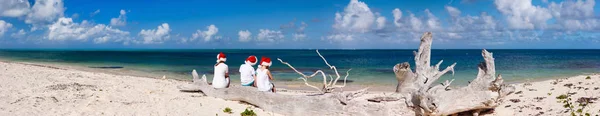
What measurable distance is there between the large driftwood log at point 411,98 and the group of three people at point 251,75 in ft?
1.35

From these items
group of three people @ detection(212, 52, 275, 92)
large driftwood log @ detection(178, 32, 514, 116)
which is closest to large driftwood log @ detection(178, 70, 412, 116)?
large driftwood log @ detection(178, 32, 514, 116)

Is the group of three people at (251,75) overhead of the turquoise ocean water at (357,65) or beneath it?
overhead

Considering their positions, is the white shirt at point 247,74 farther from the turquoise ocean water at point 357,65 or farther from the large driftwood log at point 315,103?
the turquoise ocean water at point 357,65

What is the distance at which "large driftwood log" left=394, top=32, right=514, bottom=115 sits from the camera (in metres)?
8.66

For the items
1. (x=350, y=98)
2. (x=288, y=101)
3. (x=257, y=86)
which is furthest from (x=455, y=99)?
(x=257, y=86)

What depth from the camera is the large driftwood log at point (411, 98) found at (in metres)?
8.88

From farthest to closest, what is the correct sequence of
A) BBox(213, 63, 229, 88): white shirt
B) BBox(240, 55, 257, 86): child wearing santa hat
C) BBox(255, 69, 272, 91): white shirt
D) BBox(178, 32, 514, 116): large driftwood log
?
BBox(213, 63, 229, 88): white shirt, BBox(240, 55, 257, 86): child wearing santa hat, BBox(255, 69, 272, 91): white shirt, BBox(178, 32, 514, 116): large driftwood log

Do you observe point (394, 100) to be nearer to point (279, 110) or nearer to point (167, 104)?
point (279, 110)

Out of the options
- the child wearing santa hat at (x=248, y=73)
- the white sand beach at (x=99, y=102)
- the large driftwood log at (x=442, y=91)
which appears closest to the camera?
the large driftwood log at (x=442, y=91)

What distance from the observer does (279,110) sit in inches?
405

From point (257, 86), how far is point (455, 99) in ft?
15.9

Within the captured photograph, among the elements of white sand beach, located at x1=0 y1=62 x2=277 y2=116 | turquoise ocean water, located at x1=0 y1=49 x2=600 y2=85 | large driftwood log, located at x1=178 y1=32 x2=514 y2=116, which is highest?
large driftwood log, located at x1=178 y1=32 x2=514 y2=116

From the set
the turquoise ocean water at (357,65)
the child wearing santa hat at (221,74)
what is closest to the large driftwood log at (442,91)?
the child wearing santa hat at (221,74)

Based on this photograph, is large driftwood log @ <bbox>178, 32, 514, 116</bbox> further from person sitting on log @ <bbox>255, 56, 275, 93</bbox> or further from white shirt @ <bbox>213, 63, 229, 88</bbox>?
white shirt @ <bbox>213, 63, 229, 88</bbox>
